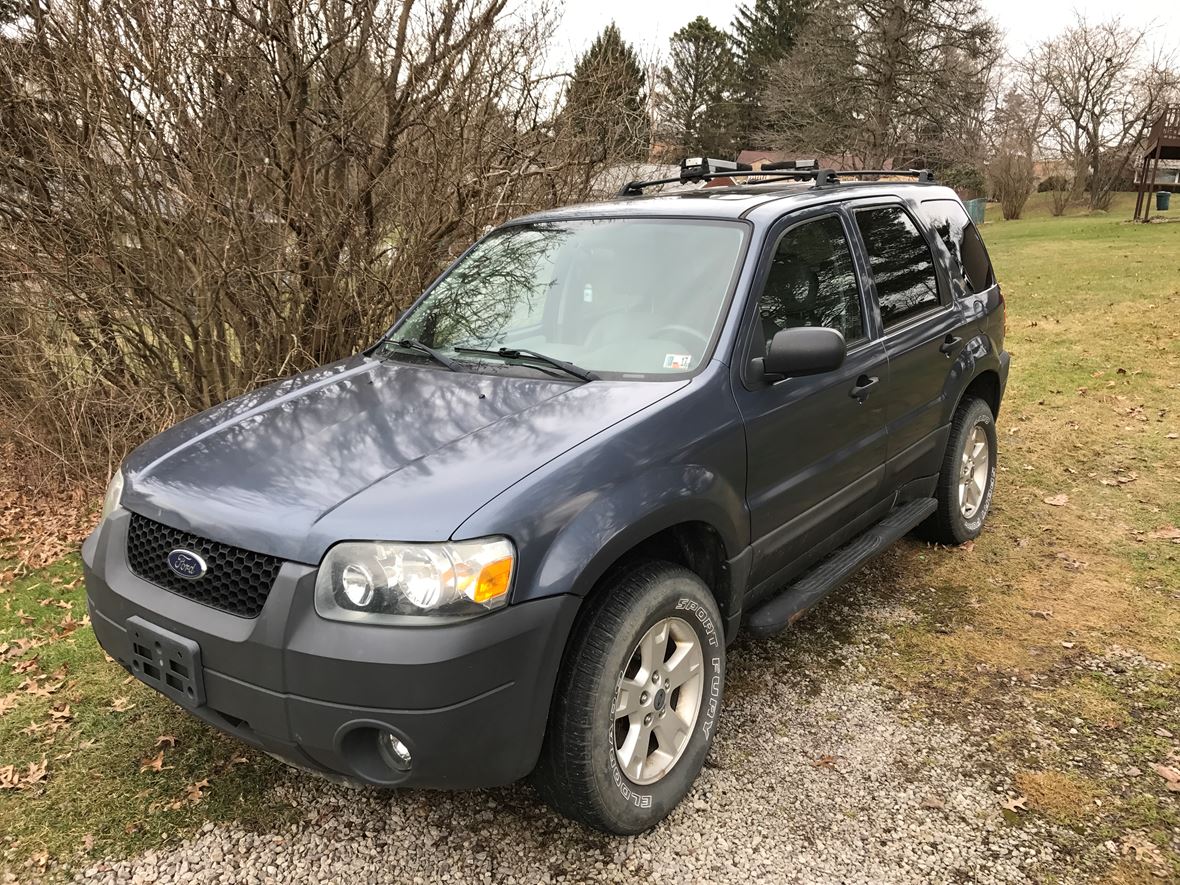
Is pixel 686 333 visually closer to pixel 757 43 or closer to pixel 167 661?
pixel 167 661

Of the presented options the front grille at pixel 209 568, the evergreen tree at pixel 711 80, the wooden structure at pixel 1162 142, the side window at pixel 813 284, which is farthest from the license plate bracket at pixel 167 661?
the evergreen tree at pixel 711 80

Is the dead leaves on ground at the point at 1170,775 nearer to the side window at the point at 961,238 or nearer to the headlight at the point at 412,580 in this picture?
the headlight at the point at 412,580

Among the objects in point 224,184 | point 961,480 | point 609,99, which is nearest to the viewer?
point 961,480

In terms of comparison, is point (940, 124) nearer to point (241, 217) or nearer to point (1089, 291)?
point (1089, 291)

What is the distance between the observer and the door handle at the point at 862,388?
3.49m

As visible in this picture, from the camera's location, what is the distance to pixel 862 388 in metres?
3.54

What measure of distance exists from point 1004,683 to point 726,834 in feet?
5.01

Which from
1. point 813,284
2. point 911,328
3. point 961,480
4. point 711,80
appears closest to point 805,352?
point 813,284

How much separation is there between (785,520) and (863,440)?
2.20ft

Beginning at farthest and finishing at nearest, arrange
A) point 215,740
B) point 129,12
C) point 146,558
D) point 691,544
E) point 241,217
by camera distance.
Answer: point 241,217 → point 129,12 → point 215,740 → point 691,544 → point 146,558

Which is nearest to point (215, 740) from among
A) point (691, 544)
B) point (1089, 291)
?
point (691, 544)

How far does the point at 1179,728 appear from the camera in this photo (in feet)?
10.4

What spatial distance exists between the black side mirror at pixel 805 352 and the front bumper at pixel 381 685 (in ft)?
3.85

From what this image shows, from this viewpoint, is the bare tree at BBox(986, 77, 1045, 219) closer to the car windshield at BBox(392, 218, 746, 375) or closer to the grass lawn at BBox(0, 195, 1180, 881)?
the grass lawn at BBox(0, 195, 1180, 881)
